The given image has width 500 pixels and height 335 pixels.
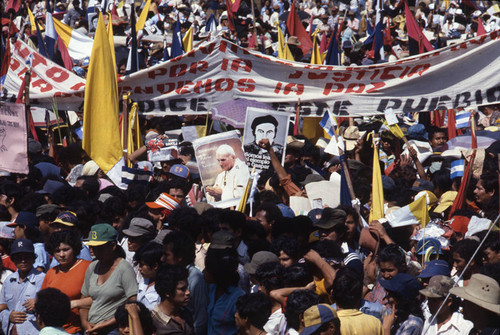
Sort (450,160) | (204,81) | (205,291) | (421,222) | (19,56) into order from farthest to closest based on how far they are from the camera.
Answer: (19,56) < (204,81) < (450,160) < (421,222) < (205,291)

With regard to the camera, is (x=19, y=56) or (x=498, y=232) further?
(x=19, y=56)

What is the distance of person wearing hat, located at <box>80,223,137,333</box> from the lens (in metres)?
6.33

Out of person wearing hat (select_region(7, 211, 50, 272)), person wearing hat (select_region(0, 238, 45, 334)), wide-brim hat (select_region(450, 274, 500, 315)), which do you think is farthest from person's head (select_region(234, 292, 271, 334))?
person wearing hat (select_region(7, 211, 50, 272))

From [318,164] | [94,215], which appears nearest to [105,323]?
[94,215]

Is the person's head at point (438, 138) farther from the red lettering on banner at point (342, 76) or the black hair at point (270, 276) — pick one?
the black hair at point (270, 276)

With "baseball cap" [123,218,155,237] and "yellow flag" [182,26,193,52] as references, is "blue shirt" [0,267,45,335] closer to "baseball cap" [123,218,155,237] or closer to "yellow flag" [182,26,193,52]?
"baseball cap" [123,218,155,237]

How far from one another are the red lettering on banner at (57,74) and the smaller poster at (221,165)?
8.75 ft

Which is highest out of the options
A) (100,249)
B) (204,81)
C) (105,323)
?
(204,81)

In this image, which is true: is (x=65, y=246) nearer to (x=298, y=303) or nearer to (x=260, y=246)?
(x=260, y=246)

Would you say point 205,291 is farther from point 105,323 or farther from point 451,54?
point 451,54

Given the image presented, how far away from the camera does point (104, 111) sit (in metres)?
10.0

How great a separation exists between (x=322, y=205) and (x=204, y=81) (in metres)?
2.62

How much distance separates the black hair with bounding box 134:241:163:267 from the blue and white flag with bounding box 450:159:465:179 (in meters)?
3.60

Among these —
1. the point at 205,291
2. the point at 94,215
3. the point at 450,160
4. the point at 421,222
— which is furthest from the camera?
the point at 450,160
